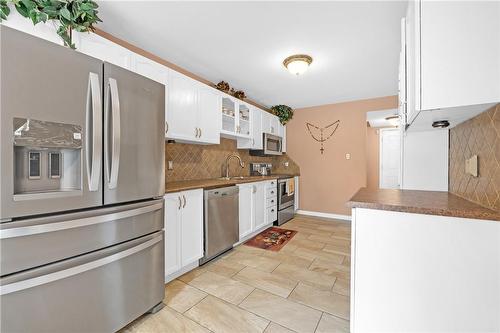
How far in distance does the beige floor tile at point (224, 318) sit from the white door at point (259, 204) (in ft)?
5.22

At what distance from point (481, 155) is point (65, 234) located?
89.7 inches

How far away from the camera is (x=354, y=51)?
2361 mm

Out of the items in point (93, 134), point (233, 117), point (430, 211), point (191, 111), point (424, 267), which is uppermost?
point (233, 117)

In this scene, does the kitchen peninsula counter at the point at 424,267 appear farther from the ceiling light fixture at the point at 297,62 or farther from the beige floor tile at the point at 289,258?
the ceiling light fixture at the point at 297,62

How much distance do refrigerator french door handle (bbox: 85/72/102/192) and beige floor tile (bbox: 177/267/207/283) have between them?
132 cm

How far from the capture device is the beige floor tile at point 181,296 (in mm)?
1703

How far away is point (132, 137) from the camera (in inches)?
55.7

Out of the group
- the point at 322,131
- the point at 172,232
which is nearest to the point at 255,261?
the point at 172,232

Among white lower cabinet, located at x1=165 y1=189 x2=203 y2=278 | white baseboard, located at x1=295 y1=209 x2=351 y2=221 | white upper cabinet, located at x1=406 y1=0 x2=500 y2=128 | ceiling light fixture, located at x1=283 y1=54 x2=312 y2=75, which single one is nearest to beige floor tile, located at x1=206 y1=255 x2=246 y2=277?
white lower cabinet, located at x1=165 y1=189 x2=203 y2=278

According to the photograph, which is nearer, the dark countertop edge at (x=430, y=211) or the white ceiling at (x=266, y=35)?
the dark countertop edge at (x=430, y=211)

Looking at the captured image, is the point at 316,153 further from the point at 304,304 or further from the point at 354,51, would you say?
the point at 304,304

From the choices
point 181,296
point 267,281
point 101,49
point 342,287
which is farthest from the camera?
point 267,281

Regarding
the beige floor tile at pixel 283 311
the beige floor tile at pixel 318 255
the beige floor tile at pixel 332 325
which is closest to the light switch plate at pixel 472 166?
the beige floor tile at pixel 332 325

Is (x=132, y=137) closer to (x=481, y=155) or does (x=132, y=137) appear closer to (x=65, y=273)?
(x=65, y=273)
